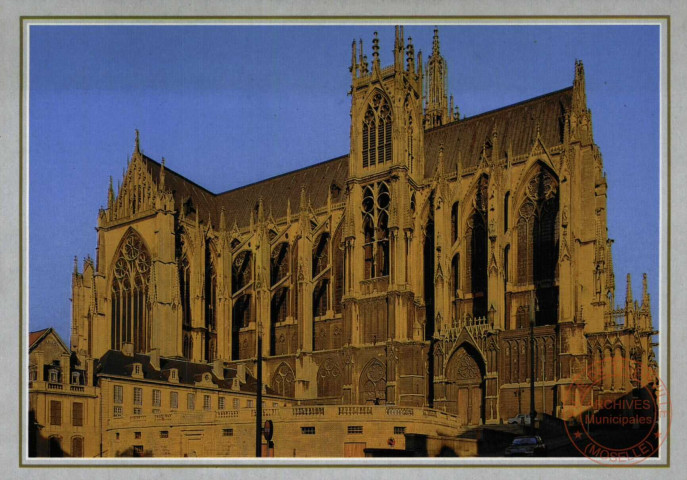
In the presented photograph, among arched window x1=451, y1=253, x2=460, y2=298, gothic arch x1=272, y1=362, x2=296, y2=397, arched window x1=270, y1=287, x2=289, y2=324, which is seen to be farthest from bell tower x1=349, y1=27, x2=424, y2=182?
gothic arch x1=272, y1=362, x2=296, y2=397

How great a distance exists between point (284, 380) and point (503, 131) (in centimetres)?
850

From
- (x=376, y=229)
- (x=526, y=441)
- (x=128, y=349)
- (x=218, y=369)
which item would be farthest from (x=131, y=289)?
(x=526, y=441)

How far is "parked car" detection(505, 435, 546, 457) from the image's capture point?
17531 millimetres

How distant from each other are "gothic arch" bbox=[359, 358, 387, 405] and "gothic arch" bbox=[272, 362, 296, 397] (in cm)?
202

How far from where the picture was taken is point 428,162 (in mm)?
24922

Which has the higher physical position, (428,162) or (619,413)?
(428,162)

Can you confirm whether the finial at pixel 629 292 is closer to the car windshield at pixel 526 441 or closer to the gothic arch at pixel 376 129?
the car windshield at pixel 526 441

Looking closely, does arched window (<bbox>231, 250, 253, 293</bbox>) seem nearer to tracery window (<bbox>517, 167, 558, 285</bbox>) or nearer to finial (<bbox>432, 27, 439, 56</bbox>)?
tracery window (<bbox>517, 167, 558, 285</bbox>)

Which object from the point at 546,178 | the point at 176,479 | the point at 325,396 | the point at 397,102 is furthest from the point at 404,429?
the point at 397,102

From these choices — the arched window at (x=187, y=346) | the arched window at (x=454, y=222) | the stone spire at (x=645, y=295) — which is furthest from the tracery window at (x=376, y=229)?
the stone spire at (x=645, y=295)

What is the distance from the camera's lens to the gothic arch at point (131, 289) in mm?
25672

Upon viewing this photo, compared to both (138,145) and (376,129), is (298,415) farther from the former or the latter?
(376,129)

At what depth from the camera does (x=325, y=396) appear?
23547 mm

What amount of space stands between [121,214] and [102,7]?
844 cm
